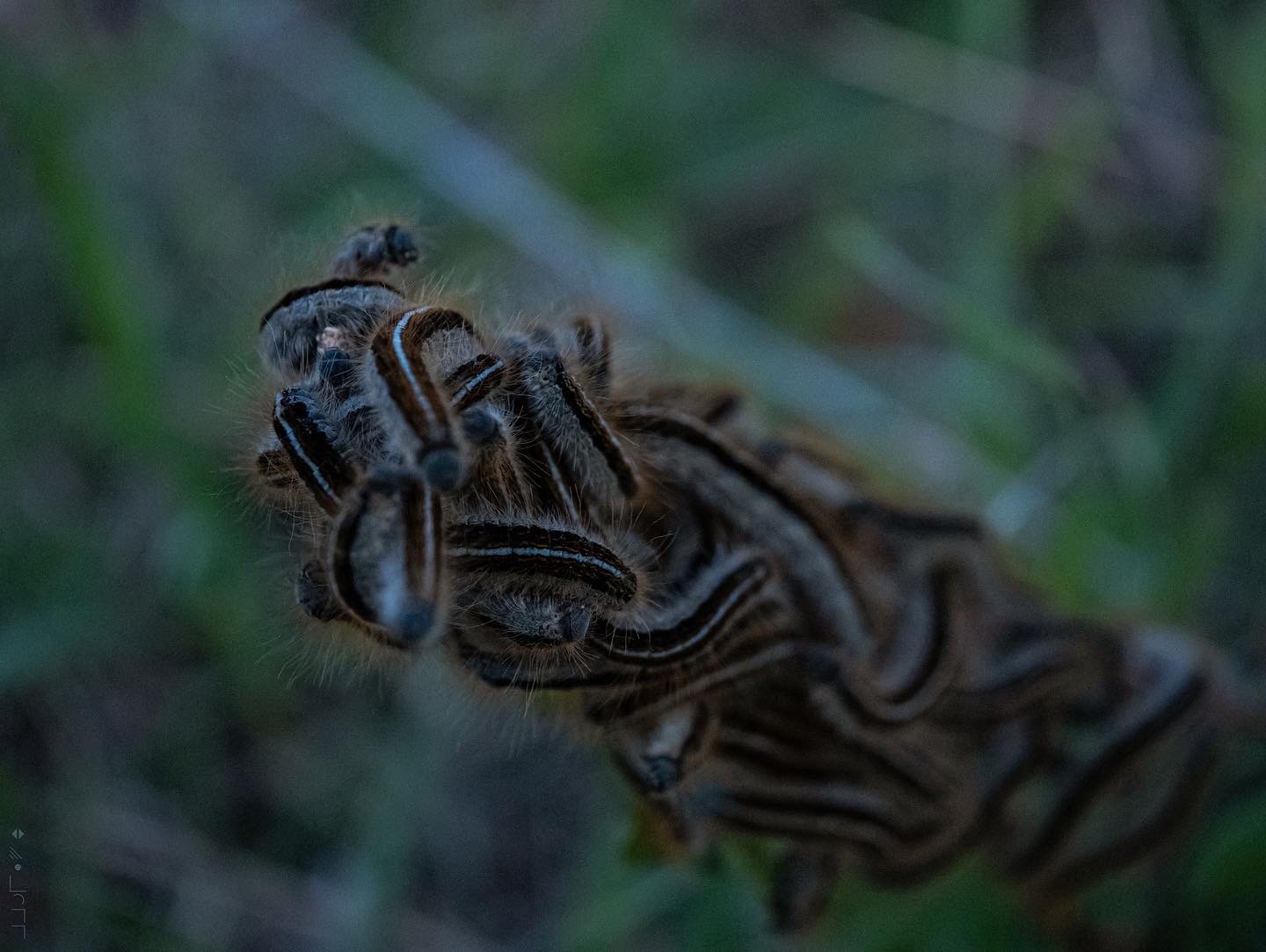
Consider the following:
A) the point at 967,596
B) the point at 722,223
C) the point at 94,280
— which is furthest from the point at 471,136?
the point at 967,596

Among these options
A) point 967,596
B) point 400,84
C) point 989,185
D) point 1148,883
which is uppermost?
point 400,84

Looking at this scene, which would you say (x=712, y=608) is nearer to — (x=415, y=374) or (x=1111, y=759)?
(x=415, y=374)

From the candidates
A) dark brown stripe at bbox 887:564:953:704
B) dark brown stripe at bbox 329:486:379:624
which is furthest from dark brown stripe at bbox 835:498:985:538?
dark brown stripe at bbox 329:486:379:624

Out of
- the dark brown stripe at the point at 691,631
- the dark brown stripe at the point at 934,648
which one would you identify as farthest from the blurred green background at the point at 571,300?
the dark brown stripe at the point at 691,631

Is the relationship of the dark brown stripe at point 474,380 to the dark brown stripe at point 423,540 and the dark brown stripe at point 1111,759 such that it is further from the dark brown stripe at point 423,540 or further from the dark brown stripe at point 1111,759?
the dark brown stripe at point 1111,759

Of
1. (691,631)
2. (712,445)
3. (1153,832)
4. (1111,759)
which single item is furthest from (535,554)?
(1153,832)

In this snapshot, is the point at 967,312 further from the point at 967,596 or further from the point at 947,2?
the point at 947,2
